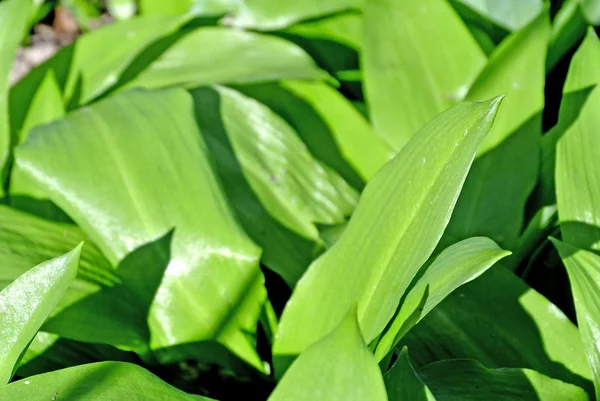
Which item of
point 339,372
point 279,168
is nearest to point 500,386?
point 339,372

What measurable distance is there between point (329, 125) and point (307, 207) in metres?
0.25

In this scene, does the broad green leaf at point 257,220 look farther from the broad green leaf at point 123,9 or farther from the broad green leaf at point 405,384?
the broad green leaf at point 123,9

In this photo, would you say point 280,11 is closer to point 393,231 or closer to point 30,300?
point 393,231

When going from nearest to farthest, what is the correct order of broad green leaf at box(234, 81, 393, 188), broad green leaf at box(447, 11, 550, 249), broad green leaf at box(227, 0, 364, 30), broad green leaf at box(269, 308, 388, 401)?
broad green leaf at box(269, 308, 388, 401)
broad green leaf at box(447, 11, 550, 249)
broad green leaf at box(234, 81, 393, 188)
broad green leaf at box(227, 0, 364, 30)

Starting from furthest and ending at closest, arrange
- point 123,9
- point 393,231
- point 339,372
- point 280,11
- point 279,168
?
point 123,9, point 280,11, point 279,168, point 393,231, point 339,372

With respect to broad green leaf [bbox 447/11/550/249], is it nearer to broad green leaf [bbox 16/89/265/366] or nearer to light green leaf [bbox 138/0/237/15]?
broad green leaf [bbox 16/89/265/366]

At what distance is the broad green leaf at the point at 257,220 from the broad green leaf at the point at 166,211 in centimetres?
11

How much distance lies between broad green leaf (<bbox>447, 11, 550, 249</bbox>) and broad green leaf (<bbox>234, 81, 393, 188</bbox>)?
24 cm

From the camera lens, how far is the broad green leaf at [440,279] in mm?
855

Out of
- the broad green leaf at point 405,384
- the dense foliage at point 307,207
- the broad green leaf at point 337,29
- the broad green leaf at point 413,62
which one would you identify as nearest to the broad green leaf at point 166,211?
the dense foliage at point 307,207

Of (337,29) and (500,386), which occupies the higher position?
(337,29)

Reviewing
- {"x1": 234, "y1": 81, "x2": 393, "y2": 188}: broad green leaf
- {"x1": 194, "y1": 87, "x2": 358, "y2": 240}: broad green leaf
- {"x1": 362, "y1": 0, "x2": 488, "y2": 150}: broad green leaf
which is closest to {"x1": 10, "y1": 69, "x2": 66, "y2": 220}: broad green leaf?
{"x1": 194, "y1": 87, "x2": 358, "y2": 240}: broad green leaf

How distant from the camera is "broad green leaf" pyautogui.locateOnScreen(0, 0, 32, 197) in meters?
1.43

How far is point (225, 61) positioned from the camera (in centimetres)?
164
